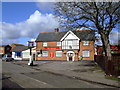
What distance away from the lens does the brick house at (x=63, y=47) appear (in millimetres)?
38031

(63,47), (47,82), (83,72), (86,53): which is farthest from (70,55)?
(47,82)

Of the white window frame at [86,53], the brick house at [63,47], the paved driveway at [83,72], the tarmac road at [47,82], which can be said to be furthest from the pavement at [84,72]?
the brick house at [63,47]

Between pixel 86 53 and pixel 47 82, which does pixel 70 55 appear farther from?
pixel 47 82

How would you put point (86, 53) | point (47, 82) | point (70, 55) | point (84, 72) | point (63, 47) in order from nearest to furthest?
point (47, 82) → point (84, 72) → point (86, 53) → point (70, 55) → point (63, 47)

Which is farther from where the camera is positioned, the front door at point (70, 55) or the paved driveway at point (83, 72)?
the front door at point (70, 55)

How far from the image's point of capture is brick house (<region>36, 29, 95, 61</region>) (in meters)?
38.0

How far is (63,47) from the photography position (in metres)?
39.8

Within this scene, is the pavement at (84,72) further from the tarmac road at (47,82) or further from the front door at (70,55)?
the front door at (70,55)

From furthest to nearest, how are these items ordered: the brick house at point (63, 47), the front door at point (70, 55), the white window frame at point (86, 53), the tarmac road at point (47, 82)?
1. the front door at point (70, 55)
2. the brick house at point (63, 47)
3. the white window frame at point (86, 53)
4. the tarmac road at point (47, 82)

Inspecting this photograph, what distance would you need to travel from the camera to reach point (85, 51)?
38.0m

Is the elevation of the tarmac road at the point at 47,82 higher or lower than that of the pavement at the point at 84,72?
higher

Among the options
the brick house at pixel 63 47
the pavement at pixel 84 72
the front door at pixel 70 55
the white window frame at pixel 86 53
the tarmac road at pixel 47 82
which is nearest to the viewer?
the tarmac road at pixel 47 82

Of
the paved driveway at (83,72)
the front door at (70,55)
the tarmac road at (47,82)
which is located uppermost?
the front door at (70,55)

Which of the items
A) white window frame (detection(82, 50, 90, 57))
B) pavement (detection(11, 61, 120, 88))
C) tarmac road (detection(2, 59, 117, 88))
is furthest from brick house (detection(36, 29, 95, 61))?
tarmac road (detection(2, 59, 117, 88))
